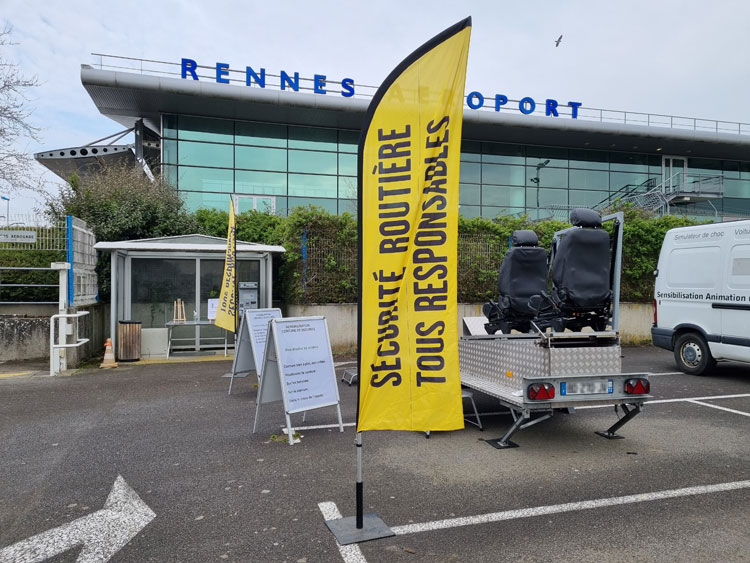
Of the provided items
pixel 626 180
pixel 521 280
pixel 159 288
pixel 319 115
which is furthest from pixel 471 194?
pixel 521 280

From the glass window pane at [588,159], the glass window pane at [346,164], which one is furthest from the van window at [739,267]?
the glass window pane at [588,159]

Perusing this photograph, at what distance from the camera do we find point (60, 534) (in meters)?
3.44

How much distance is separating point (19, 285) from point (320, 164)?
12922 mm

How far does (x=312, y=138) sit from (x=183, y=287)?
37.1 ft

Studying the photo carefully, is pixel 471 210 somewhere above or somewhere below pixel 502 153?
below

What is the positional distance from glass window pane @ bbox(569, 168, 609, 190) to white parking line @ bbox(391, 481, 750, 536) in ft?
74.6

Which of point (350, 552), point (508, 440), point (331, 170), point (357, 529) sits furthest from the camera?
point (331, 170)

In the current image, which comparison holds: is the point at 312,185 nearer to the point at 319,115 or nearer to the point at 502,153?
the point at 319,115

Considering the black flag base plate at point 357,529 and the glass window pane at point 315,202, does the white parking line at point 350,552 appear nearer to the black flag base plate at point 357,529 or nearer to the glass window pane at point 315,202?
the black flag base plate at point 357,529

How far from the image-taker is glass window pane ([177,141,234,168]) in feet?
66.2

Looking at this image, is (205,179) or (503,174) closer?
(205,179)

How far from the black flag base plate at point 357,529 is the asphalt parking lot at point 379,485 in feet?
0.20

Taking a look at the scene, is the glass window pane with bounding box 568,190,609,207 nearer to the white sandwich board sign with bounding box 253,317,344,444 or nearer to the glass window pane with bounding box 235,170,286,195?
the glass window pane with bounding box 235,170,286,195

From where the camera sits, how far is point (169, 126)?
66.1ft
